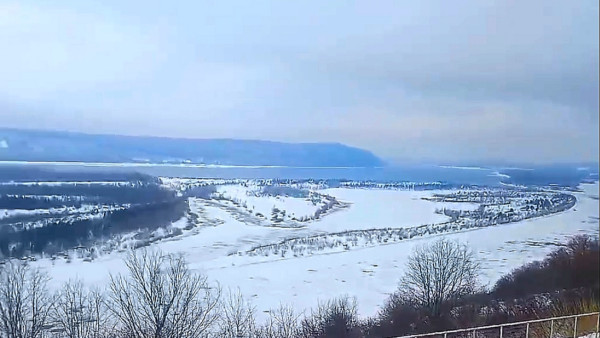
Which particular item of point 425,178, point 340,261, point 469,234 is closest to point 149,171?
point 340,261

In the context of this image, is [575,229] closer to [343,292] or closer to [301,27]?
[343,292]

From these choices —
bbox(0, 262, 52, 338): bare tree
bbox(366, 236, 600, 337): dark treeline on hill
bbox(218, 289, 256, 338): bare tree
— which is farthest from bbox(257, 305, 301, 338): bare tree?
bbox(0, 262, 52, 338): bare tree

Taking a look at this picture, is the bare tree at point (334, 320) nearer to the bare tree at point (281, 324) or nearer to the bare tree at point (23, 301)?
the bare tree at point (281, 324)

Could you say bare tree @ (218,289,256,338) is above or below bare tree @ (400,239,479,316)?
below

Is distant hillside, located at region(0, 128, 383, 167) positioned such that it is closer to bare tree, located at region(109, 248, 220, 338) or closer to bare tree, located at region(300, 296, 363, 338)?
bare tree, located at region(109, 248, 220, 338)

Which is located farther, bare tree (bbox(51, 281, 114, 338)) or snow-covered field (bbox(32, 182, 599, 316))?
snow-covered field (bbox(32, 182, 599, 316))

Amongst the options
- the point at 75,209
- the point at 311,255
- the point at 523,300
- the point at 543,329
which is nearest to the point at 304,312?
the point at 311,255

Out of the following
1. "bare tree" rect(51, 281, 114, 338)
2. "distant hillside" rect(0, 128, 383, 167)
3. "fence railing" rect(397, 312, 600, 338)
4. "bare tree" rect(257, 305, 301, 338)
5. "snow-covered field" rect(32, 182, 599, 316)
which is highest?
"distant hillside" rect(0, 128, 383, 167)
